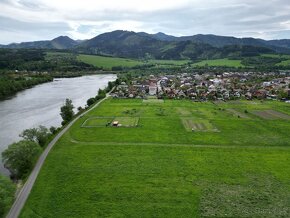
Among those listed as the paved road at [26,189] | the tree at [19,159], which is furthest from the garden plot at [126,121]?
the tree at [19,159]

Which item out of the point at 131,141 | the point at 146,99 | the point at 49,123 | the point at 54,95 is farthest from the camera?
the point at 54,95

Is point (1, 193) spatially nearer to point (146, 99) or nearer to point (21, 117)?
point (21, 117)

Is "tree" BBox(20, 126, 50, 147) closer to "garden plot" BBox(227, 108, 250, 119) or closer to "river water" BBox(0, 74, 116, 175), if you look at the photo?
"river water" BBox(0, 74, 116, 175)

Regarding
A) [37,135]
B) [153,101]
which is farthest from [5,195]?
[153,101]

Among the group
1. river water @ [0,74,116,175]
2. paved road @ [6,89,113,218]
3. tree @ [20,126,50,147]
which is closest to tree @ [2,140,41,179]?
paved road @ [6,89,113,218]

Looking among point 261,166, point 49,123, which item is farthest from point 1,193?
point 49,123

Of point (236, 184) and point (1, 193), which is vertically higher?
point (1, 193)

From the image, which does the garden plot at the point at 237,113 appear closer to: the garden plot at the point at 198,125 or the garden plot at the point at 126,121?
the garden plot at the point at 198,125
